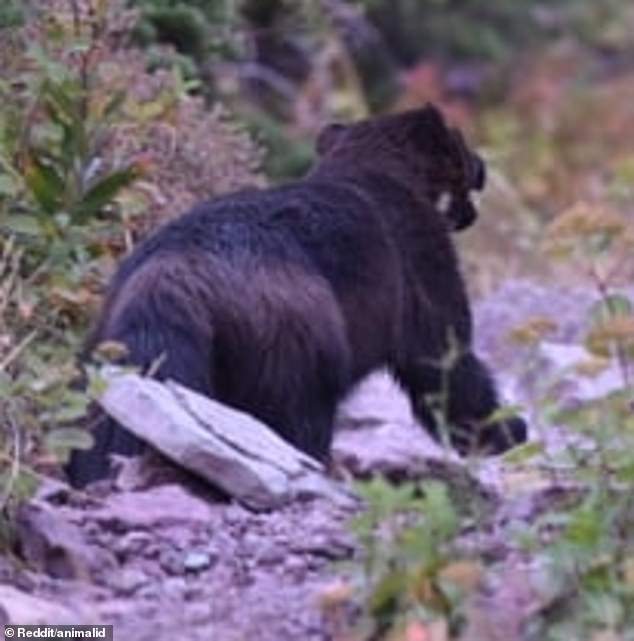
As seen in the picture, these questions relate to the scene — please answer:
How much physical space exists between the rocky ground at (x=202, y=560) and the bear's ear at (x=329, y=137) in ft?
6.89

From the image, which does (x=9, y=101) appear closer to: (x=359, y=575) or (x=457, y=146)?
(x=457, y=146)

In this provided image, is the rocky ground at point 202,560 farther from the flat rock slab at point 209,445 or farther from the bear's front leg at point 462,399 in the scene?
the bear's front leg at point 462,399

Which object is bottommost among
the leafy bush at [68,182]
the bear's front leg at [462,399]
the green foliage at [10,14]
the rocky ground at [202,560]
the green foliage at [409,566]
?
the bear's front leg at [462,399]

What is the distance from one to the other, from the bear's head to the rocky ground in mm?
1885

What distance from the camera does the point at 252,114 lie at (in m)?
13.0

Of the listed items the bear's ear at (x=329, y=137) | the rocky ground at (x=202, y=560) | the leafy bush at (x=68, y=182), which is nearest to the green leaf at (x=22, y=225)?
the leafy bush at (x=68, y=182)

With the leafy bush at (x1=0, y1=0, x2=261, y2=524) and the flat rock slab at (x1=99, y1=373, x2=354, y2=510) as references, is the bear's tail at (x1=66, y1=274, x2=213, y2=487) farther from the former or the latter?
the flat rock slab at (x1=99, y1=373, x2=354, y2=510)

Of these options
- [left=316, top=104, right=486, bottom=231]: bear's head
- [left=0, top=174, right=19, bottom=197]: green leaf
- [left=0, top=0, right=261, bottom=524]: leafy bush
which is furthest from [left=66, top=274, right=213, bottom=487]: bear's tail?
[left=316, top=104, right=486, bottom=231]: bear's head

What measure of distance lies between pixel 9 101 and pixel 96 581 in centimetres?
273

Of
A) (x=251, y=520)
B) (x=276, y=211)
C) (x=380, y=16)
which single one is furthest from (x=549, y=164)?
(x=251, y=520)

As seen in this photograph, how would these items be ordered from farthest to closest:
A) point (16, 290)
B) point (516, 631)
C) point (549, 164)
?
point (549, 164), point (16, 290), point (516, 631)

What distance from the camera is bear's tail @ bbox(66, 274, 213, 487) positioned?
6.93m

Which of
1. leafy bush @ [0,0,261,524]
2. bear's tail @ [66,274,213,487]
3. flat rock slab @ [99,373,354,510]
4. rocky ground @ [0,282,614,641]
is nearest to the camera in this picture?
rocky ground @ [0,282,614,641]

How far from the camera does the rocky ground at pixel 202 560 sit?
529 cm
